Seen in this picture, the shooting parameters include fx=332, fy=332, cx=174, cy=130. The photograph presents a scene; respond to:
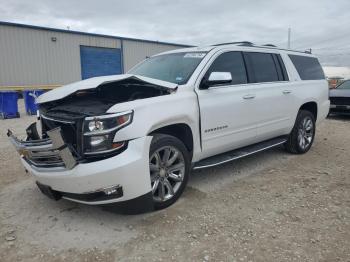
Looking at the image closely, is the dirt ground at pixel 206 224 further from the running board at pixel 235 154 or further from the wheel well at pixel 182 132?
the wheel well at pixel 182 132

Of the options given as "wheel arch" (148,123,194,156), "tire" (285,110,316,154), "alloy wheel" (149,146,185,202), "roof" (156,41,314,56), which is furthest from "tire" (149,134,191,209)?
"tire" (285,110,316,154)

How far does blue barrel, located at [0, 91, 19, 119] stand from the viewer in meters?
11.4

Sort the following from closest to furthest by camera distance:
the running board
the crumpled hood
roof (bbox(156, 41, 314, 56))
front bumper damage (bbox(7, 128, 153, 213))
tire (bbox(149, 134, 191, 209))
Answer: front bumper damage (bbox(7, 128, 153, 213)), the crumpled hood, tire (bbox(149, 134, 191, 209)), the running board, roof (bbox(156, 41, 314, 56))

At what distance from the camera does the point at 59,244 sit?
3.07 meters

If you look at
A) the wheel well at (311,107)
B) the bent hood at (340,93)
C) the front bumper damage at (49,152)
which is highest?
the bent hood at (340,93)

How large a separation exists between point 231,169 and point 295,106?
164 centimetres

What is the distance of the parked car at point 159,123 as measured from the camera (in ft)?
10.2

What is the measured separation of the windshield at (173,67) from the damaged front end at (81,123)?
50 centimetres

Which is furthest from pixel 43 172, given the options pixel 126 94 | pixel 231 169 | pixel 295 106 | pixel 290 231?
pixel 295 106

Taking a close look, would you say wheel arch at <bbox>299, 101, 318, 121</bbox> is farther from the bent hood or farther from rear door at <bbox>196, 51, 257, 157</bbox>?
the bent hood

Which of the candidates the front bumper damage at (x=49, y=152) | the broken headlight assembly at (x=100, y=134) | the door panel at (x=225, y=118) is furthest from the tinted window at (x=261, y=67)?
the front bumper damage at (x=49, y=152)

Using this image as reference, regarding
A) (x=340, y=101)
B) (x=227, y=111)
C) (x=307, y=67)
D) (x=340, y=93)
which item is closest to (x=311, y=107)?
(x=307, y=67)

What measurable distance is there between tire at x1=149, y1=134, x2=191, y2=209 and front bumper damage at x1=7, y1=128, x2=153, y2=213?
226 mm

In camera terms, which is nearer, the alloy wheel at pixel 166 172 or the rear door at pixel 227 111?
the alloy wheel at pixel 166 172
